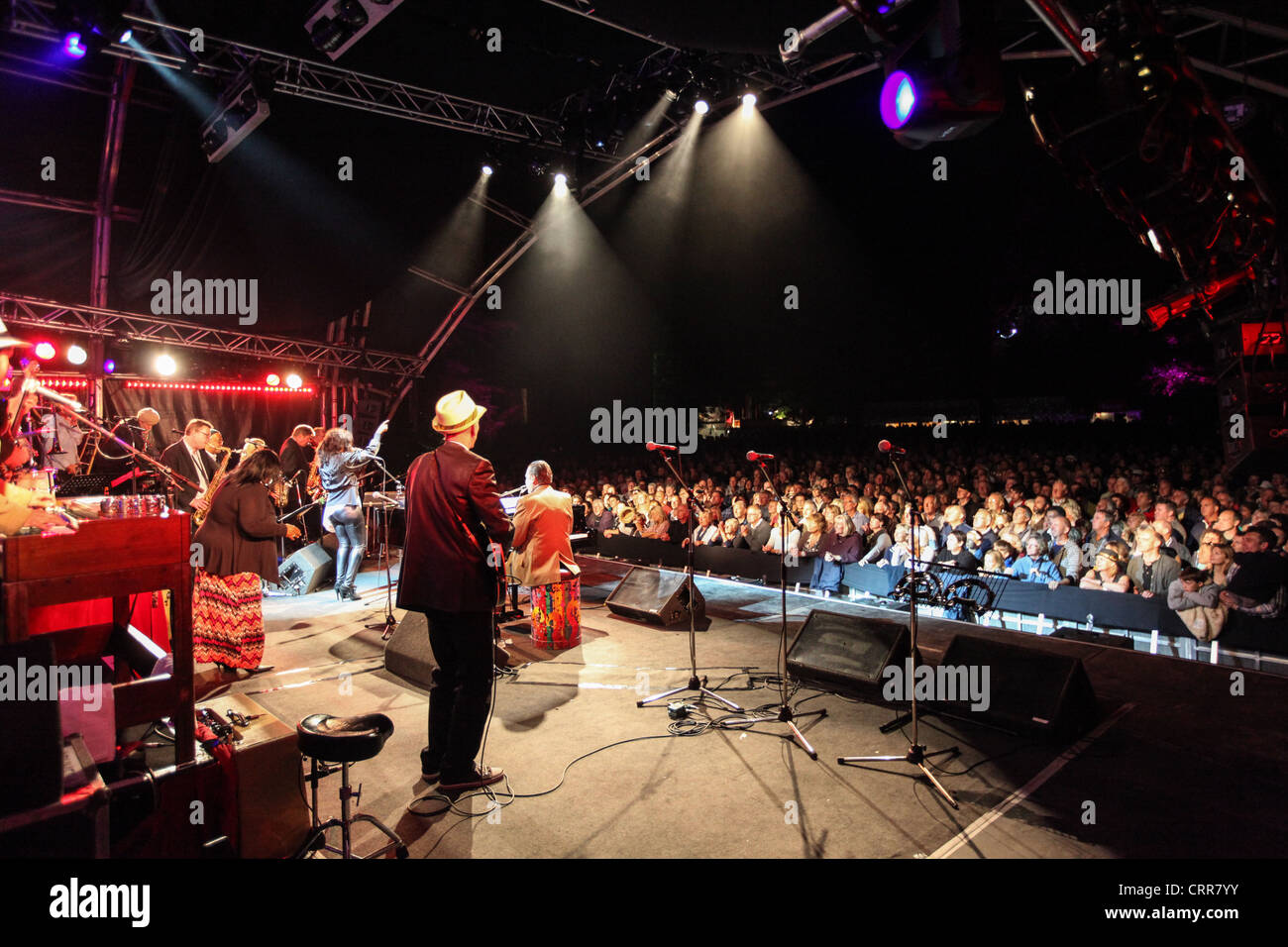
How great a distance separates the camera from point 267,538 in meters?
4.95

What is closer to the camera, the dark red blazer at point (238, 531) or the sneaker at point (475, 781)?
the sneaker at point (475, 781)

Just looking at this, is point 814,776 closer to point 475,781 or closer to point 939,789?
point 939,789

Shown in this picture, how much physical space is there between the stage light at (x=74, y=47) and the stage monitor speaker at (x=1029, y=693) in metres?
7.84

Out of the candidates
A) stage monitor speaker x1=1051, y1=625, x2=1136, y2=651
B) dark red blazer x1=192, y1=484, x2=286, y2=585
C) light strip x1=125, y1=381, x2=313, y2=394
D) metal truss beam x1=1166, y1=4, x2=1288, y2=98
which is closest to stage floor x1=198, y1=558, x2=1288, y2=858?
stage monitor speaker x1=1051, y1=625, x2=1136, y2=651

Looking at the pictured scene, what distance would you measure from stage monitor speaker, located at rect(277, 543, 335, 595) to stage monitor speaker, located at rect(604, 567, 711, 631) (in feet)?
11.9

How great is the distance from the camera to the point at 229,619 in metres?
4.89

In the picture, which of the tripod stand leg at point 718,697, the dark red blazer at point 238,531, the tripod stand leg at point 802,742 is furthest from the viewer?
the dark red blazer at point 238,531

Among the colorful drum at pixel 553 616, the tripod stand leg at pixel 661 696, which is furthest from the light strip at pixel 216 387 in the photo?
the tripod stand leg at pixel 661 696

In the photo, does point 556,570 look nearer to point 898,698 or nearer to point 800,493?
point 898,698

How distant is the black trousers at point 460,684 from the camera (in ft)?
10.2

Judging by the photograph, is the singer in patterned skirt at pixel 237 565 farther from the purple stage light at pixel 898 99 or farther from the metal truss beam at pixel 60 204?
the metal truss beam at pixel 60 204

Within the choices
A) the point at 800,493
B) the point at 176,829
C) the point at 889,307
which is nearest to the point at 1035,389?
the point at 889,307

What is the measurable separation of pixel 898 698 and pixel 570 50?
6829 millimetres

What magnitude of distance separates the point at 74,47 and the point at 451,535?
5563 mm
